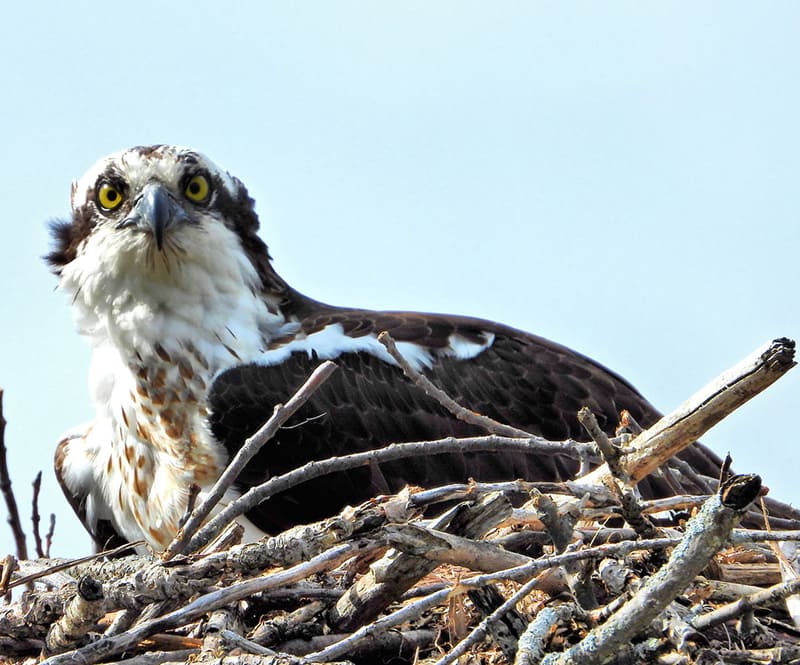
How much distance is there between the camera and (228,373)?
6.39m

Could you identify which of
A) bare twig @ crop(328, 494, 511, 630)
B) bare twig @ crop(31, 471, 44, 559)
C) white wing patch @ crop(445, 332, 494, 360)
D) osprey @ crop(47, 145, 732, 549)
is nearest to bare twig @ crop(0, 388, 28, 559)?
bare twig @ crop(31, 471, 44, 559)

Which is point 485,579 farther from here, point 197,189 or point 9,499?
point 197,189

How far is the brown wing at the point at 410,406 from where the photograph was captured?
611 cm

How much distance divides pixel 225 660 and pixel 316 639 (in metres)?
0.46

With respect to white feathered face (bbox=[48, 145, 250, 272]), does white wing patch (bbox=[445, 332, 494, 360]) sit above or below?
below

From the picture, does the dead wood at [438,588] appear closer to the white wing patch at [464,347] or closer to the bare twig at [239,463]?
the bare twig at [239,463]

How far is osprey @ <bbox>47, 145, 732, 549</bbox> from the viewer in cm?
621

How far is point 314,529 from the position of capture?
4297 millimetres

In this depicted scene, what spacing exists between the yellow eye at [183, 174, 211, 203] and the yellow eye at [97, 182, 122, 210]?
331 mm

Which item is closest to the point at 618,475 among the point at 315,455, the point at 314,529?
the point at 314,529

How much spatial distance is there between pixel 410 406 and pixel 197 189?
5.17 feet

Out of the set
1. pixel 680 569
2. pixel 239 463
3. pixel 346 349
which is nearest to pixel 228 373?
pixel 346 349

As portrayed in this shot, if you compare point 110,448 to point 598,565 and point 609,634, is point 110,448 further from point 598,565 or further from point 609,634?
point 609,634

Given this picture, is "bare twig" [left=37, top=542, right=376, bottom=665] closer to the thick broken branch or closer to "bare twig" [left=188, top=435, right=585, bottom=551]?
"bare twig" [left=188, top=435, right=585, bottom=551]
